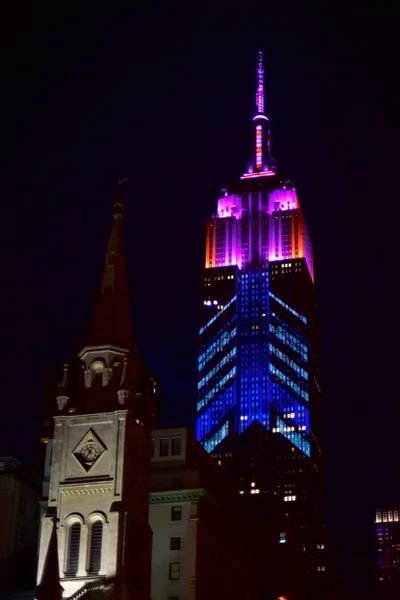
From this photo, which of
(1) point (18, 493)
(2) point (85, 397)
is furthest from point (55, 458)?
(1) point (18, 493)

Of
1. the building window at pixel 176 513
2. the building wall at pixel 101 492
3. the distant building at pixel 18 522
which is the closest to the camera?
the building wall at pixel 101 492

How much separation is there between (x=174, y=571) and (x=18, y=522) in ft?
70.0

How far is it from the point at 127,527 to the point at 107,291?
22803 mm

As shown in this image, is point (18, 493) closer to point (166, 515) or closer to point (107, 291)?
point (166, 515)

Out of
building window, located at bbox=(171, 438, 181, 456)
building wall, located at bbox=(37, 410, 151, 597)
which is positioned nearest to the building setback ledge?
building window, located at bbox=(171, 438, 181, 456)

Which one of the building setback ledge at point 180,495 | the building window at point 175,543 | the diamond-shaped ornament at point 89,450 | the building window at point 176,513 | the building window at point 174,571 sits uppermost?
the diamond-shaped ornament at point 89,450

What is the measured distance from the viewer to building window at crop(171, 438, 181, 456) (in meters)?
120

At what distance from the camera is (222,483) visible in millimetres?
131125

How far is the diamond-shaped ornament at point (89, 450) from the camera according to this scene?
10081 cm

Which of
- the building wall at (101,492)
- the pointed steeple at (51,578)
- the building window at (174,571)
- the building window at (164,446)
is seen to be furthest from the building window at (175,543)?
the pointed steeple at (51,578)

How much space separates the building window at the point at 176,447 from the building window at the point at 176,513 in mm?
7066

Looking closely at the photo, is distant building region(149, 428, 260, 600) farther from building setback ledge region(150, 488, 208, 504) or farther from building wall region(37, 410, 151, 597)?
building wall region(37, 410, 151, 597)

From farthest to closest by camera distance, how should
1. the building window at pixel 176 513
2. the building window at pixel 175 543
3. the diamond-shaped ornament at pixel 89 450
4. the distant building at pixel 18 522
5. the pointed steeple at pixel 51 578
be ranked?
the distant building at pixel 18 522
the building window at pixel 176 513
the building window at pixel 175 543
the diamond-shaped ornament at pixel 89 450
the pointed steeple at pixel 51 578

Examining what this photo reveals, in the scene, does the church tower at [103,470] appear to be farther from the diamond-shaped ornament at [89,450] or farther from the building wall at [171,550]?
the building wall at [171,550]
